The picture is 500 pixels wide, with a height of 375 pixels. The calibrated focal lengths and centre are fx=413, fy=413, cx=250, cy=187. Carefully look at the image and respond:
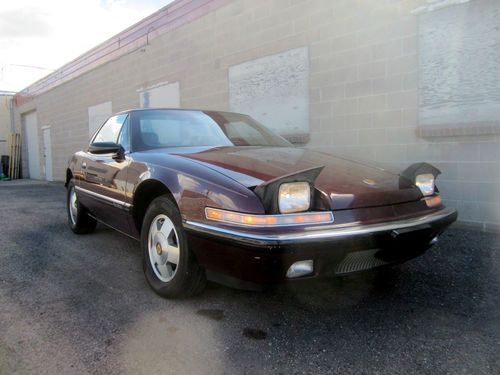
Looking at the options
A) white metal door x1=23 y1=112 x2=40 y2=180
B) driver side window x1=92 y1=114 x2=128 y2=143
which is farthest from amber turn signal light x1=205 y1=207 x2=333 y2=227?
white metal door x1=23 y1=112 x2=40 y2=180

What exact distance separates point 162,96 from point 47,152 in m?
8.83

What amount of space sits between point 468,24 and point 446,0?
0.38m

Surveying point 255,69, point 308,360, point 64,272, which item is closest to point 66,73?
point 255,69

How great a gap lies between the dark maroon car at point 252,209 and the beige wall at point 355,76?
225 cm

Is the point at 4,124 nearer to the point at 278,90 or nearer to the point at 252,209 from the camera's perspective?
the point at 278,90

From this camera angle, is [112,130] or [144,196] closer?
Result: [144,196]

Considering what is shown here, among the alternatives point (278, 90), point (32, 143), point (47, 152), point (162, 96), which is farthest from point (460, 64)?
point (32, 143)

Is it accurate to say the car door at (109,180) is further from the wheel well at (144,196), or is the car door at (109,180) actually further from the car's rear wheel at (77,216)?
the car's rear wheel at (77,216)

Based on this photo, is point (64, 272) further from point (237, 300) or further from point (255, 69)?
point (255, 69)

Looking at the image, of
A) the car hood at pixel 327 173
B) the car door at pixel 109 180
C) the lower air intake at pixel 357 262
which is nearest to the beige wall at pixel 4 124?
the car door at pixel 109 180

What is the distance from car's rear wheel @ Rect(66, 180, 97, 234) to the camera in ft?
15.1

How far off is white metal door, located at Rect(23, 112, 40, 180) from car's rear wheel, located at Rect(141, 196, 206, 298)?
1626 cm

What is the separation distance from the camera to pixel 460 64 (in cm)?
460

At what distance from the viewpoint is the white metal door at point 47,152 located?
1562 cm
